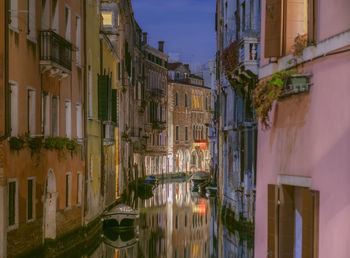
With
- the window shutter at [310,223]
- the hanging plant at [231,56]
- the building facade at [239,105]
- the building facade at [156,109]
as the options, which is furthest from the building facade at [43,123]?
the building facade at [156,109]

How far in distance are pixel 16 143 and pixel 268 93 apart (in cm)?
746

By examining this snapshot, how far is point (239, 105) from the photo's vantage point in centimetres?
2417

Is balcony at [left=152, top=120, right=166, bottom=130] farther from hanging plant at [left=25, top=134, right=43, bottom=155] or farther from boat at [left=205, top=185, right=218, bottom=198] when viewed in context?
hanging plant at [left=25, top=134, right=43, bottom=155]

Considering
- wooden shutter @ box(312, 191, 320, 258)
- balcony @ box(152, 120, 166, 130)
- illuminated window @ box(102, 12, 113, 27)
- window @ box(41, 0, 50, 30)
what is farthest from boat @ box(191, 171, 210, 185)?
wooden shutter @ box(312, 191, 320, 258)

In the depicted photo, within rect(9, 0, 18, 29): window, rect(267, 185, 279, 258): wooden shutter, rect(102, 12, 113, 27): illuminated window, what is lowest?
rect(267, 185, 279, 258): wooden shutter

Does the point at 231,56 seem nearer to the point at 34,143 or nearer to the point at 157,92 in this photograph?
the point at 34,143

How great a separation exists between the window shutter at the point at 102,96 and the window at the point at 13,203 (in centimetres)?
1086

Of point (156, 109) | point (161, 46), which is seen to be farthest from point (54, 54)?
point (161, 46)

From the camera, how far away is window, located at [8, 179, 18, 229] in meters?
13.6

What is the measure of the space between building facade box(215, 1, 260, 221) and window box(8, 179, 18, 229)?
6.81 m

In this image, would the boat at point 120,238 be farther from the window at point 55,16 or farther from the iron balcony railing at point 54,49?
the window at point 55,16

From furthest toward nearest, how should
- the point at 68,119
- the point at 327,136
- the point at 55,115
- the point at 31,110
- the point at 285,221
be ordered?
the point at 68,119 → the point at 55,115 → the point at 31,110 → the point at 285,221 → the point at 327,136

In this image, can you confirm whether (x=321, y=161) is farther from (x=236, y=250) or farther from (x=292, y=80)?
(x=236, y=250)

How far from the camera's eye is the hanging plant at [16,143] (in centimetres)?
1369
